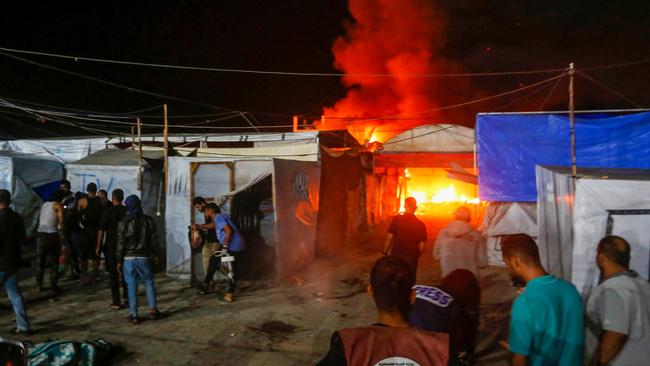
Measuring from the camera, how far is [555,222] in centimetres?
770

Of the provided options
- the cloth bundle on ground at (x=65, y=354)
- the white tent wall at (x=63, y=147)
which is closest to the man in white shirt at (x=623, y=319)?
the cloth bundle on ground at (x=65, y=354)

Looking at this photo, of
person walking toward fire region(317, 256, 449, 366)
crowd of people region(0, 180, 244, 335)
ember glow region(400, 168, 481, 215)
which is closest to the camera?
person walking toward fire region(317, 256, 449, 366)

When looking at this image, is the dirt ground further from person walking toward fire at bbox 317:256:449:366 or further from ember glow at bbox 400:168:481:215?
ember glow at bbox 400:168:481:215

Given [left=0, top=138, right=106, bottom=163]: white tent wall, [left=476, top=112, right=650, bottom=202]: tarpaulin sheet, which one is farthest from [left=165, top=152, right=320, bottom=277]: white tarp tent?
[left=0, top=138, right=106, bottom=163]: white tent wall

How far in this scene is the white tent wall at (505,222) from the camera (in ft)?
37.8

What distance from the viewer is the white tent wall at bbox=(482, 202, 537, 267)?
11.5m

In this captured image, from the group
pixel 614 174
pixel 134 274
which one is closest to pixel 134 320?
pixel 134 274

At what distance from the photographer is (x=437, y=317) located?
3094 millimetres

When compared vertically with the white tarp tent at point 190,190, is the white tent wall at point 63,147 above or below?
above

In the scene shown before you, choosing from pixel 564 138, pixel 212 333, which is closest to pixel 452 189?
pixel 564 138

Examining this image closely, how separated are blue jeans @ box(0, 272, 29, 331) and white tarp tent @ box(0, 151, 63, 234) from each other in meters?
9.11

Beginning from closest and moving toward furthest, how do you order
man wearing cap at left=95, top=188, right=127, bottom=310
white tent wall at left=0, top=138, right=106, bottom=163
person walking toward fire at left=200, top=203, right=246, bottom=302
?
1. man wearing cap at left=95, top=188, right=127, bottom=310
2. person walking toward fire at left=200, top=203, right=246, bottom=302
3. white tent wall at left=0, top=138, right=106, bottom=163

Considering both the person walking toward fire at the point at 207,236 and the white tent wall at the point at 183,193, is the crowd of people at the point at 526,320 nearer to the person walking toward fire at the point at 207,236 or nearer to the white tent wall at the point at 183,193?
the person walking toward fire at the point at 207,236

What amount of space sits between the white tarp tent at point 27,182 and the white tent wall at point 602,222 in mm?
15066
